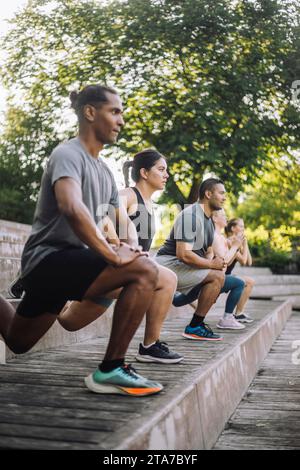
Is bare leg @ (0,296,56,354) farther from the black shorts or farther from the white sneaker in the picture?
the white sneaker

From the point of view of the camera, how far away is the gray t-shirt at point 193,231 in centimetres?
563

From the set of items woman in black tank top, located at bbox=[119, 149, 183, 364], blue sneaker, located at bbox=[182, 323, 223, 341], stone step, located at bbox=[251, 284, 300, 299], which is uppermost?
woman in black tank top, located at bbox=[119, 149, 183, 364]

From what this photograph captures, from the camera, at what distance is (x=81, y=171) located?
3.20 m

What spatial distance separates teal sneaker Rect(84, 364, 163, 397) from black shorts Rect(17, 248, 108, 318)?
0.43 meters

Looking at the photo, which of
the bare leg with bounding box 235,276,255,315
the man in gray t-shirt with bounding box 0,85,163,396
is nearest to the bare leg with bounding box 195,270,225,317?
the man in gray t-shirt with bounding box 0,85,163,396

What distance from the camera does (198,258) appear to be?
553 cm

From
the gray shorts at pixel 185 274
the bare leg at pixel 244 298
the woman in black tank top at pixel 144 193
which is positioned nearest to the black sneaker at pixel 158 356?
the woman in black tank top at pixel 144 193

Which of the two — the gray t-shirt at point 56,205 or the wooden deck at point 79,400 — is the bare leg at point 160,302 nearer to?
the wooden deck at point 79,400

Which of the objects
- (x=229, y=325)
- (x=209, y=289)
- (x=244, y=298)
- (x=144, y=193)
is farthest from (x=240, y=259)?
(x=144, y=193)

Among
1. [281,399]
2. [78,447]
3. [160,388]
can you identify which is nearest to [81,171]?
[160,388]

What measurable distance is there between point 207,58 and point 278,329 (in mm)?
9237

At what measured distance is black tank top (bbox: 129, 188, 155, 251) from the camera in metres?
4.82

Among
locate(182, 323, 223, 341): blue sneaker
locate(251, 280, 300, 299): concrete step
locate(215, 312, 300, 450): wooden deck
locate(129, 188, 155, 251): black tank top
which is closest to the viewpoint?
locate(215, 312, 300, 450): wooden deck

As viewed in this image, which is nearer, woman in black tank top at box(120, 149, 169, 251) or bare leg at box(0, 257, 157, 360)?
bare leg at box(0, 257, 157, 360)
